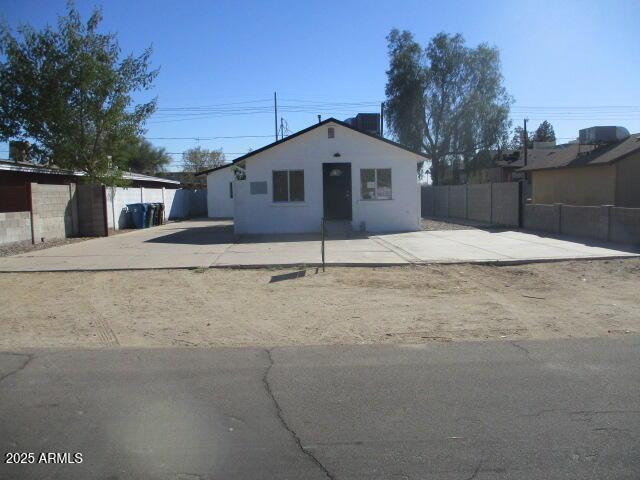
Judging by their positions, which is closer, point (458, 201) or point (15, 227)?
point (15, 227)

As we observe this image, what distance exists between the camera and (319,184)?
73.5 ft

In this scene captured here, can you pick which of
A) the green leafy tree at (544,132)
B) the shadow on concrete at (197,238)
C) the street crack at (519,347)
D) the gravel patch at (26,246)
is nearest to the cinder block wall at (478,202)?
the shadow on concrete at (197,238)

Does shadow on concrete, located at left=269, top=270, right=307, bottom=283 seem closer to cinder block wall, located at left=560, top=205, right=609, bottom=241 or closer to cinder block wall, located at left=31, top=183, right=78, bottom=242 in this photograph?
cinder block wall, located at left=560, top=205, right=609, bottom=241

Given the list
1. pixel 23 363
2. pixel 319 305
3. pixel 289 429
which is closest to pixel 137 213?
pixel 319 305

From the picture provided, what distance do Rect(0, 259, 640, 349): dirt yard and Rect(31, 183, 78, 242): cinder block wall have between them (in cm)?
738

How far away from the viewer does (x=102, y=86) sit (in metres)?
23.0

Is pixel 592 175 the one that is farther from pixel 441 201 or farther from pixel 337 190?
pixel 441 201

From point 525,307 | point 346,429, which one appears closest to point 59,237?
point 525,307

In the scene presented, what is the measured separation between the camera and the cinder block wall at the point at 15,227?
17750 mm

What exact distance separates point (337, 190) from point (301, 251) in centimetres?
741

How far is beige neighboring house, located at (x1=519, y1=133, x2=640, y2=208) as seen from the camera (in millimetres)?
23484

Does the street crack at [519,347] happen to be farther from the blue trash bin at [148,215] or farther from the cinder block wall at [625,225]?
the blue trash bin at [148,215]

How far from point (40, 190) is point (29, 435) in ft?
56.3

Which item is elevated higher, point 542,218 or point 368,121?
point 368,121
